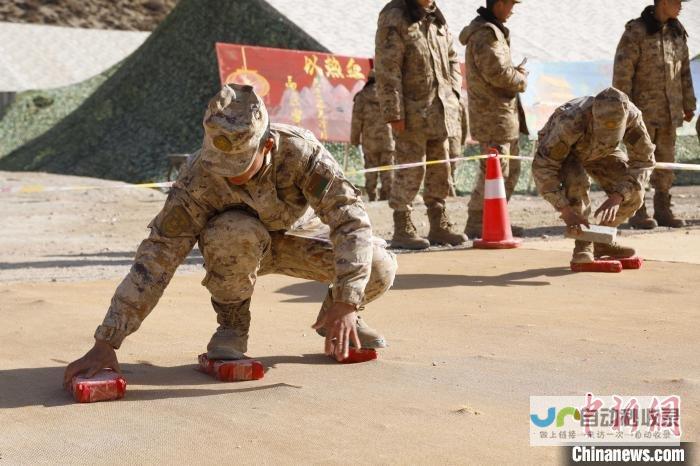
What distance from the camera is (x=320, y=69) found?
1525 cm

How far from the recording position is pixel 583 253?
722 cm

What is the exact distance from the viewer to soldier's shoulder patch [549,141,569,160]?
7.06m

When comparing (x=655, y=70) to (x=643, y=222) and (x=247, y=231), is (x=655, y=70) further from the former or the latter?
(x=247, y=231)

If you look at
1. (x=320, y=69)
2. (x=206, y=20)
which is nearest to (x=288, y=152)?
(x=320, y=69)

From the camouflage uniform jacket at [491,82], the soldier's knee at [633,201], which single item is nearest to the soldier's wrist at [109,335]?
the soldier's knee at [633,201]

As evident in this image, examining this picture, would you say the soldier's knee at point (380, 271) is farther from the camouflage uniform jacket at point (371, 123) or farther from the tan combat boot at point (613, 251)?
the camouflage uniform jacket at point (371, 123)

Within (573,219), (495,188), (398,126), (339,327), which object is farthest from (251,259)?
(495,188)

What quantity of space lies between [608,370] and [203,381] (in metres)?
1.56

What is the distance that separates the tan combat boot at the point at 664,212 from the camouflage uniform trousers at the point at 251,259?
6.42 m

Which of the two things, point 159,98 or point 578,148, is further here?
point 159,98

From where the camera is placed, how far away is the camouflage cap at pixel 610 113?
681 cm

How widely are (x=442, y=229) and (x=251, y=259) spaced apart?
502cm

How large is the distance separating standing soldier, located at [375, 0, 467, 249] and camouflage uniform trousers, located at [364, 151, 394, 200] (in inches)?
182

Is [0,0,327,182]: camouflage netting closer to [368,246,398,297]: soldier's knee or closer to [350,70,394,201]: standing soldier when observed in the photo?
[350,70,394,201]: standing soldier
